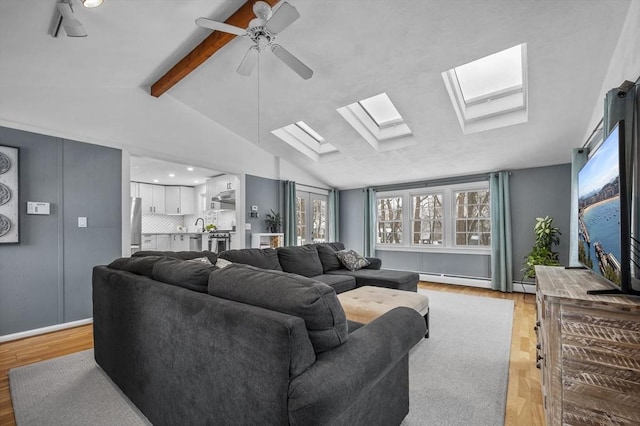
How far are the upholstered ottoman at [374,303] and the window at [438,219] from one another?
11.0 ft

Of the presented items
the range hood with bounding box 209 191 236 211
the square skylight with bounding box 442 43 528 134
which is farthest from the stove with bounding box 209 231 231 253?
the square skylight with bounding box 442 43 528 134

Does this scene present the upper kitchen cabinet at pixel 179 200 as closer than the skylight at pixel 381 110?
No

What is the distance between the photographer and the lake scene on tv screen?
1.44 m

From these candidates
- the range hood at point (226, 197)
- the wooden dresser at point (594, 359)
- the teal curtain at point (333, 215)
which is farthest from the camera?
the teal curtain at point (333, 215)

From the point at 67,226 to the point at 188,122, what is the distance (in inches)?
84.4

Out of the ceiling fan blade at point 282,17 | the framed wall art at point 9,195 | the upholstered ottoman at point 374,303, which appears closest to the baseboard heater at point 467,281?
the upholstered ottoman at point 374,303

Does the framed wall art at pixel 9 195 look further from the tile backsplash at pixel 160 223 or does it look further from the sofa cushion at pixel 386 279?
the tile backsplash at pixel 160 223

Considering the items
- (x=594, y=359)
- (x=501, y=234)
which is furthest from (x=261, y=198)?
(x=594, y=359)

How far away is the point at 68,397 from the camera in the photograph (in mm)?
1996

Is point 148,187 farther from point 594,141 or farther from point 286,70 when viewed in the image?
point 594,141

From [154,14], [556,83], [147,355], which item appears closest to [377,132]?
[556,83]

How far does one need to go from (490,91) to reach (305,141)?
323 centimetres

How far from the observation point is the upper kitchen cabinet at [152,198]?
7648mm

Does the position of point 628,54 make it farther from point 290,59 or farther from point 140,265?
point 140,265
